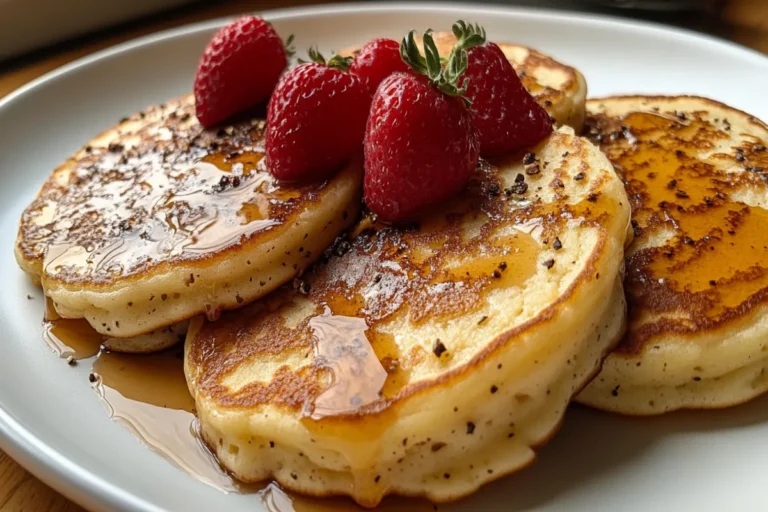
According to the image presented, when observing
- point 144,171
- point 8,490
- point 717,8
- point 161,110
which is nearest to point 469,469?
point 8,490

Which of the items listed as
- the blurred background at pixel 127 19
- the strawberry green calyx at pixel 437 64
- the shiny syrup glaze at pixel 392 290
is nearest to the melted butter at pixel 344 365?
the shiny syrup glaze at pixel 392 290

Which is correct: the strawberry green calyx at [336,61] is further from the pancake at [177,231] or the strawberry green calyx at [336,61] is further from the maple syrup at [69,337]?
the maple syrup at [69,337]

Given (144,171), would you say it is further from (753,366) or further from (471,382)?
(753,366)

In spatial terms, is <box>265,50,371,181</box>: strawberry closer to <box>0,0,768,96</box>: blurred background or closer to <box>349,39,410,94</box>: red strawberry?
<box>349,39,410,94</box>: red strawberry

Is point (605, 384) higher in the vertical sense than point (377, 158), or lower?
lower

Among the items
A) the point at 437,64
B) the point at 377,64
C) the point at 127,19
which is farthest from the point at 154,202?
the point at 127,19

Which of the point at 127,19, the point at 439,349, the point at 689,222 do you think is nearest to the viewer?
the point at 439,349

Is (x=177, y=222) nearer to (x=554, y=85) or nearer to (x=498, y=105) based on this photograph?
(x=498, y=105)
